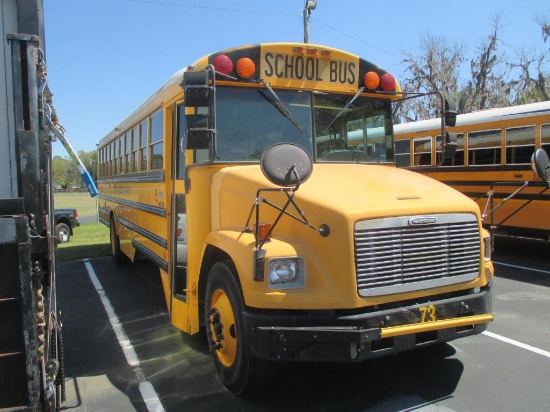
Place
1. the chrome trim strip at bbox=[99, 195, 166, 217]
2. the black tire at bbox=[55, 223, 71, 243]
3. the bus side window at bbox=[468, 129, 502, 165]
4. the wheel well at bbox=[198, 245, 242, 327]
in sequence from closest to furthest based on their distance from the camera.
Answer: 1. the wheel well at bbox=[198, 245, 242, 327]
2. the chrome trim strip at bbox=[99, 195, 166, 217]
3. the bus side window at bbox=[468, 129, 502, 165]
4. the black tire at bbox=[55, 223, 71, 243]

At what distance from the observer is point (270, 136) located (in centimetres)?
398

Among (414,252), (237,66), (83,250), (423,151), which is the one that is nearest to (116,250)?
(83,250)

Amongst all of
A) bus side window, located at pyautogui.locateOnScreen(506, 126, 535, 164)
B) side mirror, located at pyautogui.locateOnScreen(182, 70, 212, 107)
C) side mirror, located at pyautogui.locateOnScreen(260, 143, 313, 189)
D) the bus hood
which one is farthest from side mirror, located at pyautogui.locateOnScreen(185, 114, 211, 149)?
bus side window, located at pyautogui.locateOnScreen(506, 126, 535, 164)

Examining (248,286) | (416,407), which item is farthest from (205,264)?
(416,407)

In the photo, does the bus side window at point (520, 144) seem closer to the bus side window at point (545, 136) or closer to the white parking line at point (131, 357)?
the bus side window at point (545, 136)

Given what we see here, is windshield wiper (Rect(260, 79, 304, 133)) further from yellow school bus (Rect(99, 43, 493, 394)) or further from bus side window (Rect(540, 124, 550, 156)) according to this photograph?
bus side window (Rect(540, 124, 550, 156))

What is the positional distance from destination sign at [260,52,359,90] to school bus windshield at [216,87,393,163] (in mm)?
94

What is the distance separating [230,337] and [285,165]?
4.22ft

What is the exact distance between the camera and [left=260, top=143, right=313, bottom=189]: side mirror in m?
2.93

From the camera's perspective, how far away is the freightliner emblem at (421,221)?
302cm

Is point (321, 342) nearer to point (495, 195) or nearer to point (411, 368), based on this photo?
point (411, 368)

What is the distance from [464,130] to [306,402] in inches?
298

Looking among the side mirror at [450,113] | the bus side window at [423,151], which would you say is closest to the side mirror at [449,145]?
the side mirror at [450,113]

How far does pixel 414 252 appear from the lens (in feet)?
9.99
